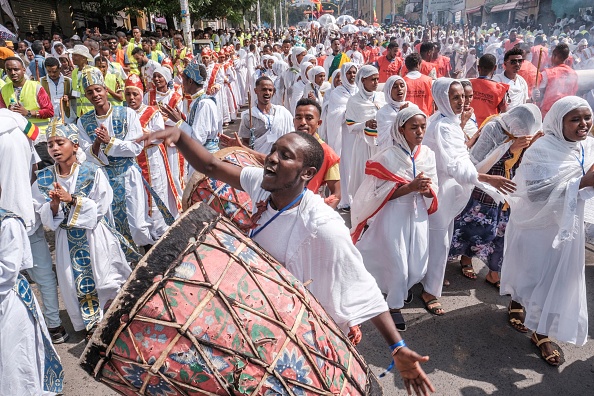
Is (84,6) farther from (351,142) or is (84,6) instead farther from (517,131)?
(517,131)

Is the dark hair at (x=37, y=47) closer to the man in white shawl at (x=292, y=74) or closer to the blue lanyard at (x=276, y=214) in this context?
the man in white shawl at (x=292, y=74)


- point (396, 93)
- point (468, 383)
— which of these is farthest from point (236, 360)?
point (396, 93)

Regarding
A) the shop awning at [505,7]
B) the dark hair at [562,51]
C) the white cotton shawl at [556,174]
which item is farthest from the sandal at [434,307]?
the shop awning at [505,7]

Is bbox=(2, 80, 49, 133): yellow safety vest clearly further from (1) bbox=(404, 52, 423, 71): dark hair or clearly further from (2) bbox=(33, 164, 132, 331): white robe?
(1) bbox=(404, 52, 423, 71): dark hair

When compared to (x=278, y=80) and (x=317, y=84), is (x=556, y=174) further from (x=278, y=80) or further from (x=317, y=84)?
(x=278, y=80)

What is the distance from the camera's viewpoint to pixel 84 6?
24.9 meters

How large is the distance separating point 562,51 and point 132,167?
273 inches

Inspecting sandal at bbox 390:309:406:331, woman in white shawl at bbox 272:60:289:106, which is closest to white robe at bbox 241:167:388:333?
sandal at bbox 390:309:406:331

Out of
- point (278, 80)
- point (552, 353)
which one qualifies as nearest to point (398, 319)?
point (552, 353)

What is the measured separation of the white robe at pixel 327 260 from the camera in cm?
187

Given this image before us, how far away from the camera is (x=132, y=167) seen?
4707 mm

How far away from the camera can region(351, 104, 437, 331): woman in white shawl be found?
142 inches

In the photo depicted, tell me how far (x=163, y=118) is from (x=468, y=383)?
4329mm

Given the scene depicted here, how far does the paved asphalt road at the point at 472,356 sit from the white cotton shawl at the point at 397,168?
100 cm
